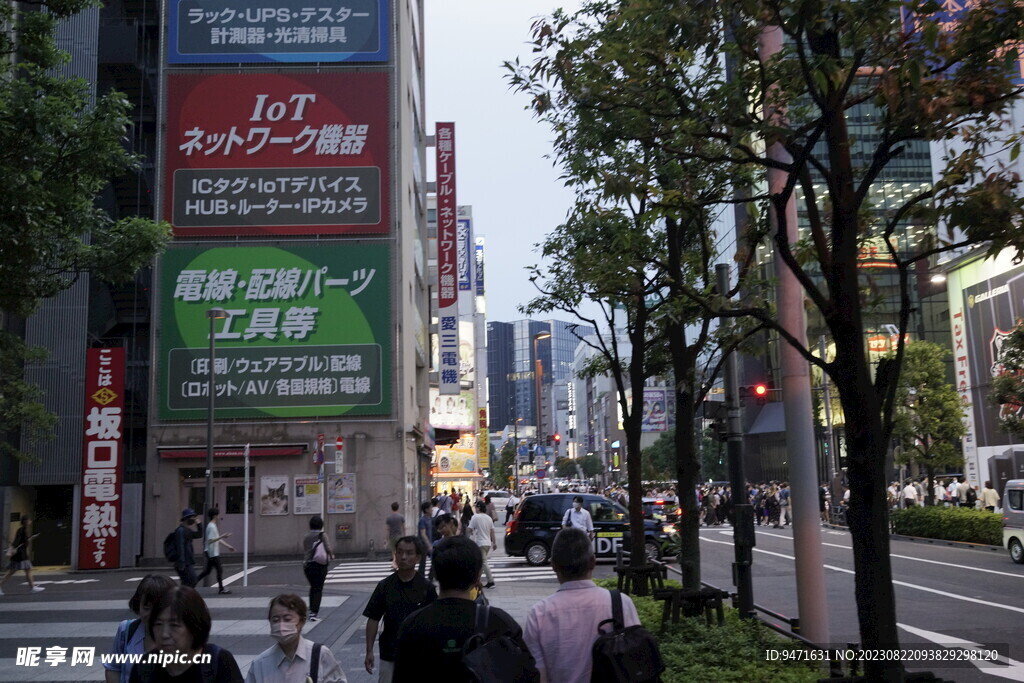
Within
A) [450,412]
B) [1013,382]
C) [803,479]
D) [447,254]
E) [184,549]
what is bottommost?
[184,549]

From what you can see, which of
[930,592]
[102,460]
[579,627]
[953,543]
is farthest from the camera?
[953,543]

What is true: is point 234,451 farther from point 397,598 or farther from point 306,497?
point 397,598

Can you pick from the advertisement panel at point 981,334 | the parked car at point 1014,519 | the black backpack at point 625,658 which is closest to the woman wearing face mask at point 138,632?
the black backpack at point 625,658

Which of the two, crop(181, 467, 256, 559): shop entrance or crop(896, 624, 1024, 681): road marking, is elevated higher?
crop(181, 467, 256, 559): shop entrance

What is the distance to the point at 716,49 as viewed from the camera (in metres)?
7.98

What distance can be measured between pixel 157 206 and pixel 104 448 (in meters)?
8.39

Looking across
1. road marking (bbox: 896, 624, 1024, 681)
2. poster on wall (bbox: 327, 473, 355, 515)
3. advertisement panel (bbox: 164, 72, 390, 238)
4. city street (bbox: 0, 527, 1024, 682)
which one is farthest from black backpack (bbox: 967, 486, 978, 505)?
road marking (bbox: 896, 624, 1024, 681)

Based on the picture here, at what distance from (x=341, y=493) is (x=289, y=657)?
26193 millimetres

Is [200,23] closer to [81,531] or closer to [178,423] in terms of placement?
[178,423]

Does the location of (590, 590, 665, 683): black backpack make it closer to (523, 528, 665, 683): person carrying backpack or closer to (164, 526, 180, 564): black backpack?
(523, 528, 665, 683): person carrying backpack

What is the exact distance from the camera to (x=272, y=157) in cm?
3191

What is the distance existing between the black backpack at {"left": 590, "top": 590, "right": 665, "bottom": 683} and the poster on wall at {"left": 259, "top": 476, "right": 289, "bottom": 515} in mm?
27523

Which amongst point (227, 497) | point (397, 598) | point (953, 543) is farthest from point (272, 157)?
point (397, 598)

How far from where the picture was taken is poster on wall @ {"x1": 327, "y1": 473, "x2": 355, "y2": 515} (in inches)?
1204
